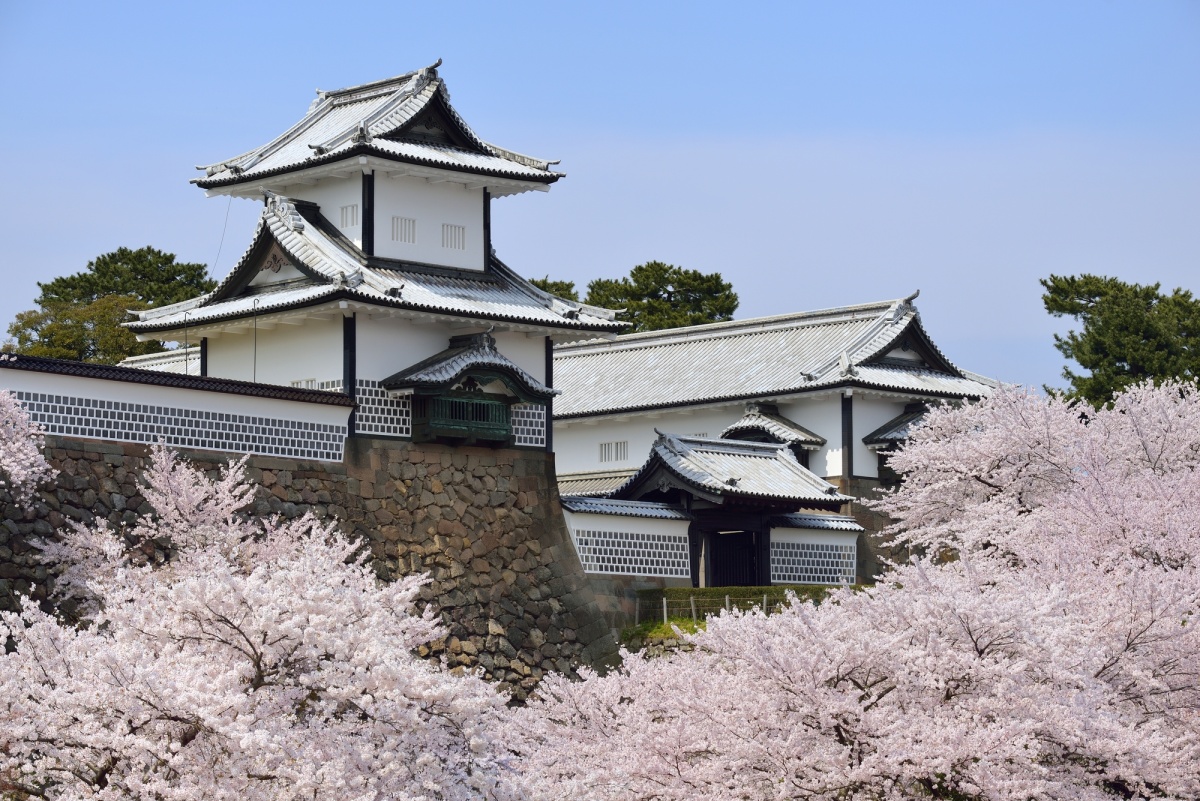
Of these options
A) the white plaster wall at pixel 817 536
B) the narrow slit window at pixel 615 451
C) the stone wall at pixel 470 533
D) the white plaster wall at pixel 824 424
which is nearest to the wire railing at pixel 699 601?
the stone wall at pixel 470 533

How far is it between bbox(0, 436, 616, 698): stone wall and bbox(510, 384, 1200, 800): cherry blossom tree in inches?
233

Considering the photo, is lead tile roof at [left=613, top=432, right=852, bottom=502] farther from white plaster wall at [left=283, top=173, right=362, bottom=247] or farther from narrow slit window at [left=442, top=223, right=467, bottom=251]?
white plaster wall at [left=283, top=173, right=362, bottom=247]

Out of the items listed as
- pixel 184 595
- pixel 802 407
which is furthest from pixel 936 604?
pixel 802 407

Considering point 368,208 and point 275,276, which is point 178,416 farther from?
point 368,208

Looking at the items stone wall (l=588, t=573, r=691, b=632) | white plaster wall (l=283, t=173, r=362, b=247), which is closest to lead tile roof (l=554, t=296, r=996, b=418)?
stone wall (l=588, t=573, r=691, b=632)

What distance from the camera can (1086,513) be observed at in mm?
24344

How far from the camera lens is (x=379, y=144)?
94.1 feet

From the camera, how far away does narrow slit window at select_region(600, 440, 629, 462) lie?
1558 inches

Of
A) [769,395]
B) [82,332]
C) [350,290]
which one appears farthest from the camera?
[82,332]

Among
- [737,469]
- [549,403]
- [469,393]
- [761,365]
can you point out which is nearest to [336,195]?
[469,393]

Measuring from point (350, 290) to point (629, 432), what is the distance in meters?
13.8

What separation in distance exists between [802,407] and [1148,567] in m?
17.3

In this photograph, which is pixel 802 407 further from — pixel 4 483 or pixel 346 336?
pixel 4 483

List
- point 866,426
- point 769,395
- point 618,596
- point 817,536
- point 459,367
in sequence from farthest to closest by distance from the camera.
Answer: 1. point 769,395
2. point 866,426
3. point 817,536
4. point 618,596
5. point 459,367
